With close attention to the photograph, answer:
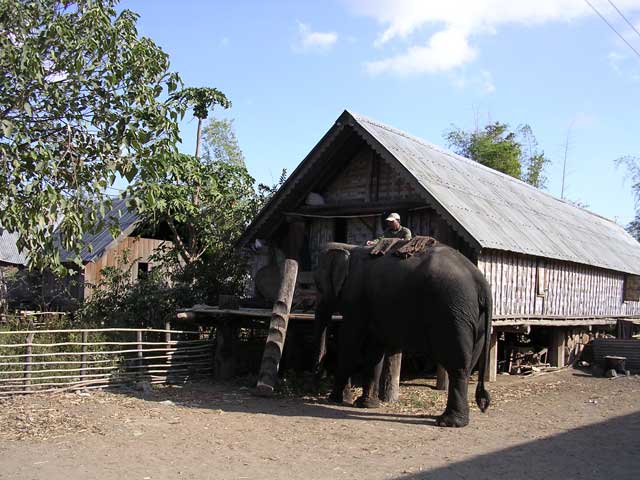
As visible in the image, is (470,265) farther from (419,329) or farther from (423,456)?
(423,456)

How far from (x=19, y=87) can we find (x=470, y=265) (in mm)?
6642

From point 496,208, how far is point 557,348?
4895 mm

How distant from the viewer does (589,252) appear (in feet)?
61.4

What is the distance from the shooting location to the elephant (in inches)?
370

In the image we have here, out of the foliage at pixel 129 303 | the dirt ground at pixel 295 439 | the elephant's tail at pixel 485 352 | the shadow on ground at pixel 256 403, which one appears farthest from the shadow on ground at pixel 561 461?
the foliage at pixel 129 303

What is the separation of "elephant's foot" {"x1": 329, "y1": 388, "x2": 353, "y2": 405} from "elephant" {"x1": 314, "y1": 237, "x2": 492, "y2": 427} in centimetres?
2

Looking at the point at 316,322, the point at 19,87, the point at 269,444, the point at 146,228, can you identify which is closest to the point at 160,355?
the point at 316,322

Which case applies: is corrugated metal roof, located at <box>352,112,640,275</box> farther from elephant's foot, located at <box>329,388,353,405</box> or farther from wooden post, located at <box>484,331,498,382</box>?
elephant's foot, located at <box>329,388,353,405</box>

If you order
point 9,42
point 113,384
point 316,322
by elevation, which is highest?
point 9,42

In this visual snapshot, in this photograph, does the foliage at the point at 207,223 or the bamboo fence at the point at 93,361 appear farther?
the foliage at the point at 207,223

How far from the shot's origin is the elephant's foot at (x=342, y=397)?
10945 millimetres

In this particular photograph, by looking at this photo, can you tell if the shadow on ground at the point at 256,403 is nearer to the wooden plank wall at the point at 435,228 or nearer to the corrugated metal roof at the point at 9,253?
the wooden plank wall at the point at 435,228

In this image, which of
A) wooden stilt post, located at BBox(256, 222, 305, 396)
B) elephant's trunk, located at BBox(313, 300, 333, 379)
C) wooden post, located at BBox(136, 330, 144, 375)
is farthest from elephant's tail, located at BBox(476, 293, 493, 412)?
wooden post, located at BBox(136, 330, 144, 375)

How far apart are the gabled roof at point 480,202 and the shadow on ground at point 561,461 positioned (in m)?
4.03
